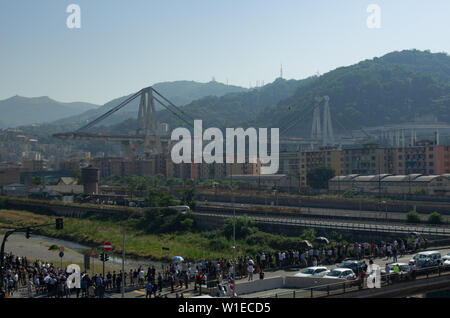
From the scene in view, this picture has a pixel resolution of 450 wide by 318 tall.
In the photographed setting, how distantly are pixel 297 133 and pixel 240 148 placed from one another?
107ft

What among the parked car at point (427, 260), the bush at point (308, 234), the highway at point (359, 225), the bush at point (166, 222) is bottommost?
the bush at point (166, 222)

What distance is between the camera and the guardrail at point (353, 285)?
1188cm

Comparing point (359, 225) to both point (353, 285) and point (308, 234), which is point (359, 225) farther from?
point (353, 285)

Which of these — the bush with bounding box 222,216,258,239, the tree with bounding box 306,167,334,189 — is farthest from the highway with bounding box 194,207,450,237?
the tree with bounding box 306,167,334,189

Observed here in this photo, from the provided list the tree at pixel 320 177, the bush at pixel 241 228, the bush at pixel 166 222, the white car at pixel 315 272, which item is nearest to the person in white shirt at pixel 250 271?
the white car at pixel 315 272

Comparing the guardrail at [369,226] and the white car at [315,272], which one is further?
the guardrail at [369,226]

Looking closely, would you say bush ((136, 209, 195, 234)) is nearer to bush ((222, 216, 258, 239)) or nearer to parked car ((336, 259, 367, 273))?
bush ((222, 216, 258, 239))

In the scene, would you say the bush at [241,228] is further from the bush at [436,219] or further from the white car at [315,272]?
the white car at [315,272]

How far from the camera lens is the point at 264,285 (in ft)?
50.3

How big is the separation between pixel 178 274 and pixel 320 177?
48689 mm

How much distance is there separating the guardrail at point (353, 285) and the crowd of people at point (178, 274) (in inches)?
116

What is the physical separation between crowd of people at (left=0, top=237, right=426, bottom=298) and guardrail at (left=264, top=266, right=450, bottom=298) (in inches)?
116

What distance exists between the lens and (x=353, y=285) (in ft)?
41.6
